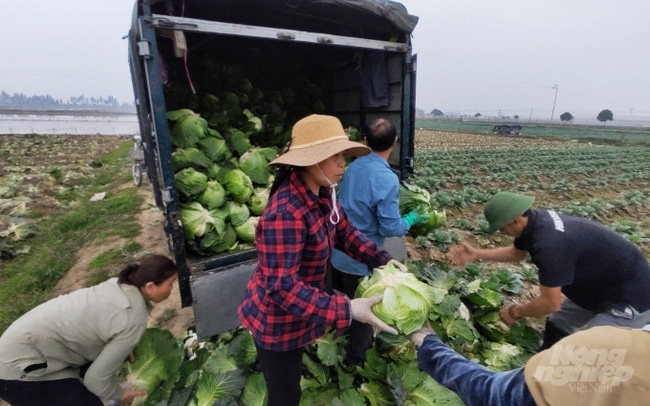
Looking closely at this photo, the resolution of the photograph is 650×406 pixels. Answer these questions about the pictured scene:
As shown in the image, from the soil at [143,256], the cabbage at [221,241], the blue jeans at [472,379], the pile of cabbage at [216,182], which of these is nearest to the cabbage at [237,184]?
the pile of cabbage at [216,182]

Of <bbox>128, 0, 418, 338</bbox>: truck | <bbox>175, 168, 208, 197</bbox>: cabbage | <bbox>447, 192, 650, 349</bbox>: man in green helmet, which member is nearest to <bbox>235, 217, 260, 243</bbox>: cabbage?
<bbox>128, 0, 418, 338</bbox>: truck

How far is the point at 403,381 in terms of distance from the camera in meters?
2.47

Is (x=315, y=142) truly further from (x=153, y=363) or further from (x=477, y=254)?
(x=153, y=363)

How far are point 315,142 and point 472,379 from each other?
4.20 ft

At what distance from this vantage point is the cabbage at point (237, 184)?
3.91 metres

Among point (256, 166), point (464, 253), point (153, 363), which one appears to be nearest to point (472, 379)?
point (464, 253)

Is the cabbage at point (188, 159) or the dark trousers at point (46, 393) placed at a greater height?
the cabbage at point (188, 159)

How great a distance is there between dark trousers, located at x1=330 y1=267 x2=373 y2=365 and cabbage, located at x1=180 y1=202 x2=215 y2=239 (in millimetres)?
1421

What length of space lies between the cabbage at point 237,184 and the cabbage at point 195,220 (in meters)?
0.49

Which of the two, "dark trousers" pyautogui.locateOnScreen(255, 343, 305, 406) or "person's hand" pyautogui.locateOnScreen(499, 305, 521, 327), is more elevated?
"dark trousers" pyautogui.locateOnScreen(255, 343, 305, 406)

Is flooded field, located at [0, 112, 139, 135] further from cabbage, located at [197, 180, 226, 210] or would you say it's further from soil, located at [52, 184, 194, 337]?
cabbage, located at [197, 180, 226, 210]

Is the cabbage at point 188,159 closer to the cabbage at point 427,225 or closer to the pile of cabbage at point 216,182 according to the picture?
the pile of cabbage at point 216,182

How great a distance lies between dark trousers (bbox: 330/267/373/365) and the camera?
9.04 ft

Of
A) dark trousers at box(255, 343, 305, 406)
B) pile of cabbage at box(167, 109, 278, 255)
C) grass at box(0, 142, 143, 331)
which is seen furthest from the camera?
grass at box(0, 142, 143, 331)
